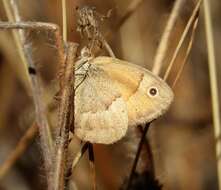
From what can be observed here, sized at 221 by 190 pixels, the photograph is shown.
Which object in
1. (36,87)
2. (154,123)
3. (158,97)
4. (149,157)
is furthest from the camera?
(154,123)

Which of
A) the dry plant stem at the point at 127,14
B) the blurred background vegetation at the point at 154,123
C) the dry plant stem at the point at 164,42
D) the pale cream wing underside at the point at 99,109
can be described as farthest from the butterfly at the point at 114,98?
the blurred background vegetation at the point at 154,123

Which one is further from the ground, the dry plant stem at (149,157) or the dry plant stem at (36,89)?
the dry plant stem at (36,89)

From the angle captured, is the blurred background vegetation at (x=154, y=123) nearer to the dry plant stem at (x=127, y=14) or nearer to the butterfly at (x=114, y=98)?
the dry plant stem at (x=127, y=14)

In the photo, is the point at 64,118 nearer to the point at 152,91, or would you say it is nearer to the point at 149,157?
the point at 152,91

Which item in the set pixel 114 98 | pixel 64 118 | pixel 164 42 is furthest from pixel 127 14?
pixel 64 118

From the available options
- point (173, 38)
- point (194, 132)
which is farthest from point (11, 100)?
point (173, 38)
